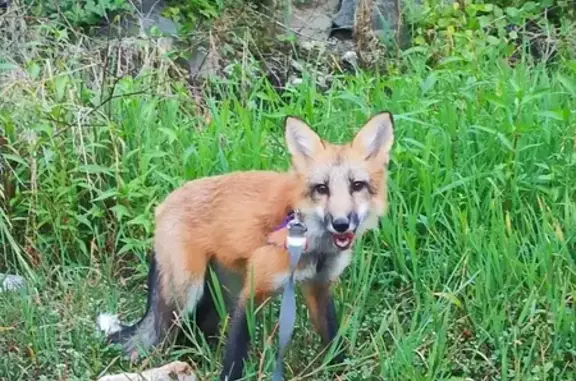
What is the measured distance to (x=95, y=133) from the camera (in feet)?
20.3

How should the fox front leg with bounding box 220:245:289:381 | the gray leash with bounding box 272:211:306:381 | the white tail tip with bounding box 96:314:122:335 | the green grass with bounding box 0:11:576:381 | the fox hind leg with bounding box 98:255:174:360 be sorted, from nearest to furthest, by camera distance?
the gray leash with bounding box 272:211:306:381 → the fox front leg with bounding box 220:245:289:381 → the green grass with bounding box 0:11:576:381 → the fox hind leg with bounding box 98:255:174:360 → the white tail tip with bounding box 96:314:122:335

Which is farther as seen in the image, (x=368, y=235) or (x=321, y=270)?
(x=368, y=235)

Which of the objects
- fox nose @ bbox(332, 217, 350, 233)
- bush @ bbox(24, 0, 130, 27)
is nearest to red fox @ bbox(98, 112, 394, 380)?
fox nose @ bbox(332, 217, 350, 233)

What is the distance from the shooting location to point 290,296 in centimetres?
426

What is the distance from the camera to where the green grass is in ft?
15.5

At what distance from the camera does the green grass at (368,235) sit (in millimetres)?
4715

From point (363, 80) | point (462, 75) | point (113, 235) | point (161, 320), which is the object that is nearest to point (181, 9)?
point (363, 80)

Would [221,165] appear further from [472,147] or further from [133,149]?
[472,147]

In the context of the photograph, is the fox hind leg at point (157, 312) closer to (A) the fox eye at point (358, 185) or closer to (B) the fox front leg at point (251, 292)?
(B) the fox front leg at point (251, 292)

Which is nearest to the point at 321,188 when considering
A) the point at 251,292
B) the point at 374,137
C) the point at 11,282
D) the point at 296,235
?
the point at 296,235

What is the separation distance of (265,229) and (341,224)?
0.55m

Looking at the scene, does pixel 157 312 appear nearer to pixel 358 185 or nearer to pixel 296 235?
pixel 296 235

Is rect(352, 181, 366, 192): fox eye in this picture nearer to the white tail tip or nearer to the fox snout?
the fox snout

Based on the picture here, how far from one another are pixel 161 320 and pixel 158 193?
3.93ft
